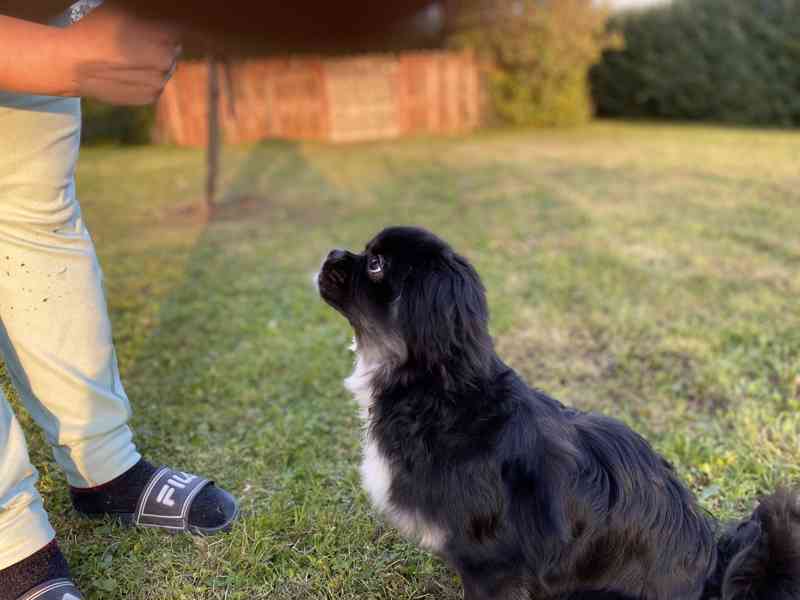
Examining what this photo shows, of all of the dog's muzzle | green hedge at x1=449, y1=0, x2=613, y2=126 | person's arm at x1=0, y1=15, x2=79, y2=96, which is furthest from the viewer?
green hedge at x1=449, y1=0, x2=613, y2=126

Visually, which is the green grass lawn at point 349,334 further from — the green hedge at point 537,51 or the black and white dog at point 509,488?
the green hedge at point 537,51

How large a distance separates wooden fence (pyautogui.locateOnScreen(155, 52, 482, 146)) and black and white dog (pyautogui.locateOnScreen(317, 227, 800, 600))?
49.0 ft

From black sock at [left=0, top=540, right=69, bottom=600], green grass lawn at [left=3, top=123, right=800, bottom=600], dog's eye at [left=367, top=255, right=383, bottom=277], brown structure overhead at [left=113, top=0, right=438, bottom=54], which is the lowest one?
green grass lawn at [left=3, top=123, right=800, bottom=600]

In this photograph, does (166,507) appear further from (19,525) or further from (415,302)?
(415,302)

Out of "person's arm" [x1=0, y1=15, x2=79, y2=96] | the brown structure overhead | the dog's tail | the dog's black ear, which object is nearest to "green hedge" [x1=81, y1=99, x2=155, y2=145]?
the brown structure overhead

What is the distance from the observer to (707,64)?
17078 mm

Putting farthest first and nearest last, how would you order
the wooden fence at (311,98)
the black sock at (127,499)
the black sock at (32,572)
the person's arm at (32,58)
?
the wooden fence at (311,98)
the black sock at (127,499)
the black sock at (32,572)
the person's arm at (32,58)

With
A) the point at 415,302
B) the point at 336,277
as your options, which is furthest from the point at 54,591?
the point at 415,302

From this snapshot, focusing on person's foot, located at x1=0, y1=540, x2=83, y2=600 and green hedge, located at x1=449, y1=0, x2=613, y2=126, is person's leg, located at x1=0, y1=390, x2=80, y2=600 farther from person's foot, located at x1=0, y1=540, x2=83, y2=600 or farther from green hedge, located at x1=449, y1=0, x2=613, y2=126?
green hedge, located at x1=449, y1=0, x2=613, y2=126

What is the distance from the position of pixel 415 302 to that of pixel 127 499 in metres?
1.38

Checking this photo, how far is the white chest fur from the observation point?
1845 millimetres

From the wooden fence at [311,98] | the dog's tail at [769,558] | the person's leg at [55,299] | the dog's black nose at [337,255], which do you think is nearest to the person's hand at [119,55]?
the person's leg at [55,299]

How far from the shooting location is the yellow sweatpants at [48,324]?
1799 millimetres

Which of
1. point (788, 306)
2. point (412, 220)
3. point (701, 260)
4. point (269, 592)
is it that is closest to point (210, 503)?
point (269, 592)
